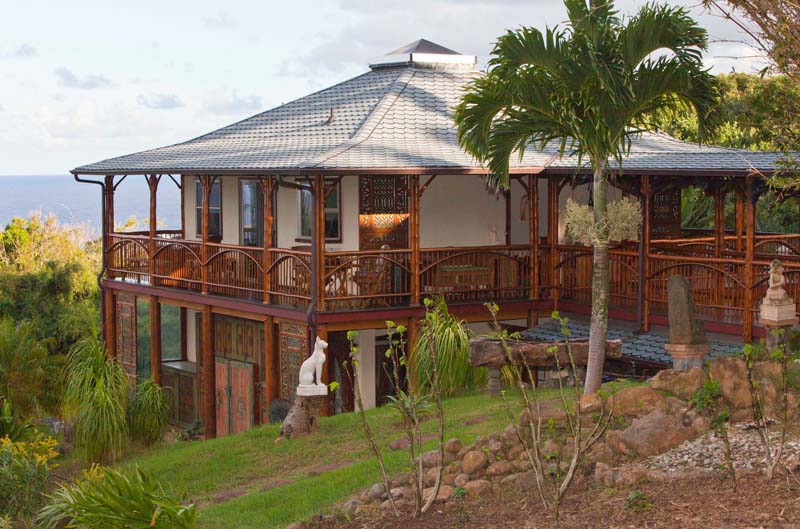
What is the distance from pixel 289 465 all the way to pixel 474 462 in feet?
15.4

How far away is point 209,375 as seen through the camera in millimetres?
22078

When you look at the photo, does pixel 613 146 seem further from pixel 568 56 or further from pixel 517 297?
pixel 517 297

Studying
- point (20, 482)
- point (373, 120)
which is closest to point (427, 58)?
point (373, 120)

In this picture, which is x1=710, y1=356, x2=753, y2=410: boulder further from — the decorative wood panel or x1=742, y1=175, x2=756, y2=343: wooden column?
the decorative wood panel

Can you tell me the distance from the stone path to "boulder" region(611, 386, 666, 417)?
3.68 ft

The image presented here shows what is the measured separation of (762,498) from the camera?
29.2ft

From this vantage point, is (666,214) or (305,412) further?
(666,214)

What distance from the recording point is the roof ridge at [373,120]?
18705mm

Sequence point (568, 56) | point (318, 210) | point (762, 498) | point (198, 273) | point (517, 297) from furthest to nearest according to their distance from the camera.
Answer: point (198, 273)
point (517, 297)
point (318, 210)
point (568, 56)
point (762, 498)

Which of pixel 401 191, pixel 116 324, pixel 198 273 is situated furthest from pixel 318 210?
pixel 116 324

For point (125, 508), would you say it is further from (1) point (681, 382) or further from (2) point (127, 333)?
(2) point (127, 333)

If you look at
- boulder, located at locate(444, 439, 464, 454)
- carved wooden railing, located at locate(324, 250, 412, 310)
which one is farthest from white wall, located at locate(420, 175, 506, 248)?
boulder, located at locate(444, 439, 464, 454)

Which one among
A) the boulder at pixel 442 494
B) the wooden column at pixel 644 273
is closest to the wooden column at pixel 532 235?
the wooden column at pixel 644 273

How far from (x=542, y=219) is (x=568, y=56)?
8.87m
